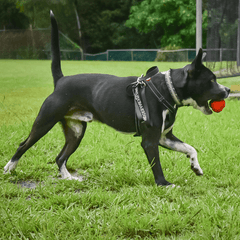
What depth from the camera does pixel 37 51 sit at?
18.7 meters

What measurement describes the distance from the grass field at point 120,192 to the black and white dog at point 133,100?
1.09 ft

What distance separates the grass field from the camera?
219 centimetres

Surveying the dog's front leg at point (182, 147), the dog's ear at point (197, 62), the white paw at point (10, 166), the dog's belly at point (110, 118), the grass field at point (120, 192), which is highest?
Answer: the dog's ear at point (197, 62)

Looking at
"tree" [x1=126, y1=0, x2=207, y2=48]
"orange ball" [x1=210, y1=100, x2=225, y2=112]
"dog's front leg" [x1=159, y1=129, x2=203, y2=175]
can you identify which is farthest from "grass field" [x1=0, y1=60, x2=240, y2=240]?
"tree" [x1=126, y1=0, x2=207, y2=48]

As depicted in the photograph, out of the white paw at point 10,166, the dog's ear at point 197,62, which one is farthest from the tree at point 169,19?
the white paw at point 10,166

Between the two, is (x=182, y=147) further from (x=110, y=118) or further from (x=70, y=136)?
(x=70, y=136)

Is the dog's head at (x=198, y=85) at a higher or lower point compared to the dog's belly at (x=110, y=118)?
higher

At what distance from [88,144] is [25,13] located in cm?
2156

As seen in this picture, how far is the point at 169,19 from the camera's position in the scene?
29.4 m

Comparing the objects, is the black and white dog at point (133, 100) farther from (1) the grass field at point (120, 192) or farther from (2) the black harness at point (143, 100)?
(1) the grass field at point (120, 192)

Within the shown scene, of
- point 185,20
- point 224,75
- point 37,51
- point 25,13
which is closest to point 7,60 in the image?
point 37,51

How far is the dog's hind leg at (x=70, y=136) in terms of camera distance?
10.3 feet

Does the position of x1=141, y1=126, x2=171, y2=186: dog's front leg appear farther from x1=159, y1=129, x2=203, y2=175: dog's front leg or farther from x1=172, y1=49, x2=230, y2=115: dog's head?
x1=172, y1=49, x2=230, y2=115: dog's head

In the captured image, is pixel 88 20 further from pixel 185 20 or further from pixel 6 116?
pixel 6 116
